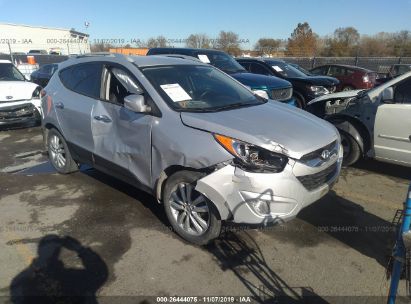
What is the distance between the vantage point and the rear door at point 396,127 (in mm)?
4711

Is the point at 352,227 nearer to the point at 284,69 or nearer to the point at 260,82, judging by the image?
the point at 260,82

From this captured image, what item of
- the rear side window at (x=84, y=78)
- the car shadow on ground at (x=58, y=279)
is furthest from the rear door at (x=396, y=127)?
the car shadow on ground at (x=58, y=279)

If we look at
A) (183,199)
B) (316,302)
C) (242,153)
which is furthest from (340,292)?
(183,199)

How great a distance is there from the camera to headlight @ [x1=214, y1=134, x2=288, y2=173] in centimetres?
293

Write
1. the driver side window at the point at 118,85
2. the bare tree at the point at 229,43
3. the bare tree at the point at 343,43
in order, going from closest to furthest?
the driver side window at the point at 118,85 → the bare tree at the point at 343,43 → the bare tree at the point at 229,43

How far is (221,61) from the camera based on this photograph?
9.12 metres

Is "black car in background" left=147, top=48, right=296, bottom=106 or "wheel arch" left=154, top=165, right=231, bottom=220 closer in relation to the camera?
"wheel arch" left=154, top=165, right=231, bottom=220

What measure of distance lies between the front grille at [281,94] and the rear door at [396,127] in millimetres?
2692

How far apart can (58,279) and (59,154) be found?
9.16ft

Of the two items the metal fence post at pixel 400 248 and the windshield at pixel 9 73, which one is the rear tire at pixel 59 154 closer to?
the metal fence post at pixel 400 248

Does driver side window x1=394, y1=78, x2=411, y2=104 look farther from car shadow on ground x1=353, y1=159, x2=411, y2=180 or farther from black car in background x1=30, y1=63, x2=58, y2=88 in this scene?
black car in background x1=30, y1=63, x2=58, y2=88

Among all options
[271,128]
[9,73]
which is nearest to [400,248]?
[271,128]

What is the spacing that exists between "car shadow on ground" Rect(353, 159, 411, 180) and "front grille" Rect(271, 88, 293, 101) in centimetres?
228

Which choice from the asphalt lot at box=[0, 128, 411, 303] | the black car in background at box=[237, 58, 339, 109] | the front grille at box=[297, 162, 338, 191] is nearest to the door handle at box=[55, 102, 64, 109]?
the asphalt lot at box=[0, 128, 411, 303]
